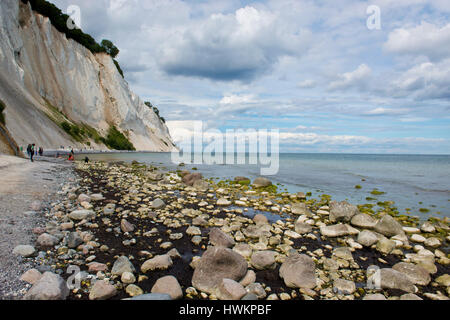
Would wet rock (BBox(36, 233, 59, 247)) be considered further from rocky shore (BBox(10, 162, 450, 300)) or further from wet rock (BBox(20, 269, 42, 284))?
wet rock (BBox(20, 269, 42, 284))

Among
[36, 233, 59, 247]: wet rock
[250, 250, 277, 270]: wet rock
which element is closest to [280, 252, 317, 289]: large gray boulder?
[250, 250, 277, 270]: wet rock

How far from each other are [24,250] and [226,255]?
13.9 feet

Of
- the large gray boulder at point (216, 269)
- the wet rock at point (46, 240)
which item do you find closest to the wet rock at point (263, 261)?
the large gray boulder at point (216, 269)

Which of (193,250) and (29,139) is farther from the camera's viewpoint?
(29,139)

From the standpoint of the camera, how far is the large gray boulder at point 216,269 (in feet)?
16.9

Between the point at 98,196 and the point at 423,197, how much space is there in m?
19.4

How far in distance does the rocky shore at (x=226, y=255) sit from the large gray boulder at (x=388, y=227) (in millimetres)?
30

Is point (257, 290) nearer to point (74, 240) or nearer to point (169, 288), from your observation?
point (169, 288)

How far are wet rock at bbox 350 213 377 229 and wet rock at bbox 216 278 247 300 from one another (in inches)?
264

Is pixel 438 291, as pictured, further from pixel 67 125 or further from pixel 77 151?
pixel 67 125

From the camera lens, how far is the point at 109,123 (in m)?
70.8

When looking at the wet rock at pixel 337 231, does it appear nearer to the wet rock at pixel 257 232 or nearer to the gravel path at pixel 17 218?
the wet rock at pixel 257 232

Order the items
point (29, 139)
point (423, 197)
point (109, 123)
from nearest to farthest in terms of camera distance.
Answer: point (423, 197) → point (29, 139) → point (109, 123)
